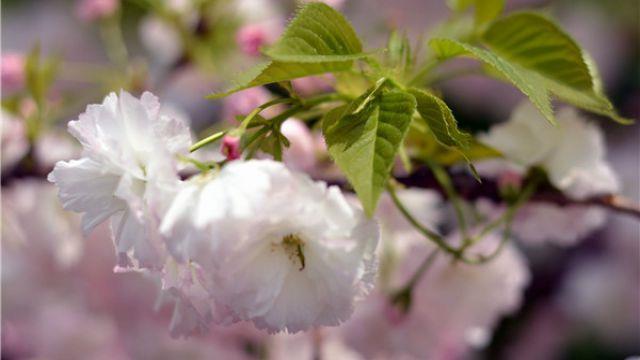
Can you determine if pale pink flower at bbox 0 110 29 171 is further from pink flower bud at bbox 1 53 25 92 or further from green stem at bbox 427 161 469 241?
green stem at bbox 427 161 469 241

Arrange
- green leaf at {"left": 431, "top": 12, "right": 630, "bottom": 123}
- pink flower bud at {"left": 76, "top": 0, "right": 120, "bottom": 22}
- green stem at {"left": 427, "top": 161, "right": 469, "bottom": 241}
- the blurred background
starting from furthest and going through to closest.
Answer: pink flower bud at {"left": 76, "top": 0, "right": 120, "bottom": 22} < the blurred background < green stem at {"left": 427, "top": 161, "right": 469, "bottom": 241} < green leaf at {"left": 431, "top": 12, "right": 630, "bottom": 123}

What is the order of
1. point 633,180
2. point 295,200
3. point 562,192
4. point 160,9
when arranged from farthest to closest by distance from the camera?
point 633,180 < point 160,9 < point 562,192 < point 295,200

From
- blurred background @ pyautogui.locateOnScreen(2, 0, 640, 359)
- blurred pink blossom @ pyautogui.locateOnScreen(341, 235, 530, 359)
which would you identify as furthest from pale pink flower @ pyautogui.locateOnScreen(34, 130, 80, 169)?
blurred pink blossom @ pyautogui.locateOnScreen(341, 235, 530, 359)

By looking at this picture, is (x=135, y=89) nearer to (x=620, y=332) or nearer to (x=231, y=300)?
(x=231, y=300)

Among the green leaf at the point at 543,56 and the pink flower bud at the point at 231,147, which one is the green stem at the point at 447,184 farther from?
the pink flower bud at the point at 231,147

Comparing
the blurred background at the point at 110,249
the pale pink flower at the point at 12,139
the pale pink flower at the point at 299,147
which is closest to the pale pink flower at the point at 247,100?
the blurred background at the point at 110,249

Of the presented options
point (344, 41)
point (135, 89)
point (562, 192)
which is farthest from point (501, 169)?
point (135, 89)

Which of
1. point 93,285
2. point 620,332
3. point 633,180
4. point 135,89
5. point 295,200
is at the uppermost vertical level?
point 295,200
